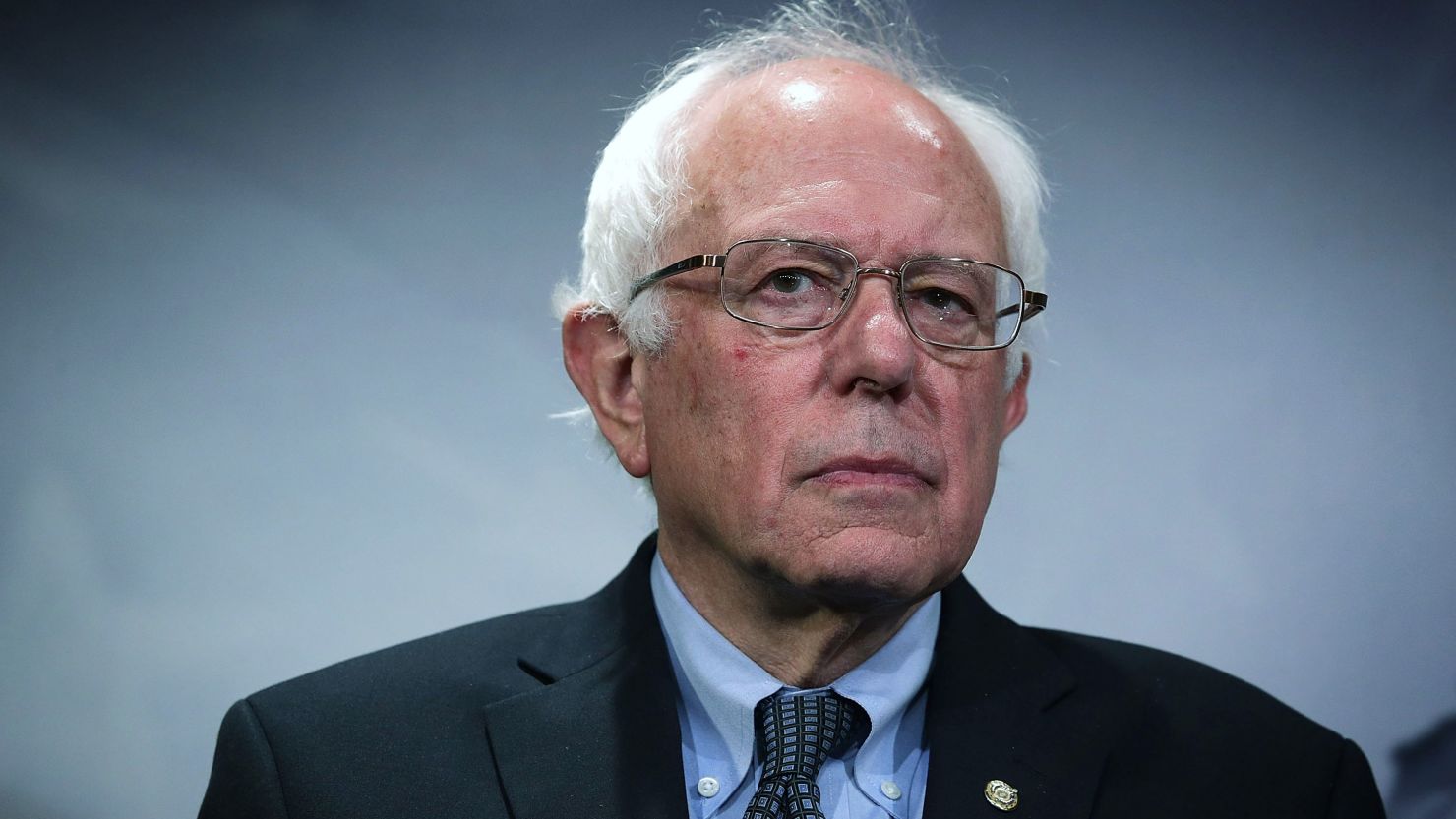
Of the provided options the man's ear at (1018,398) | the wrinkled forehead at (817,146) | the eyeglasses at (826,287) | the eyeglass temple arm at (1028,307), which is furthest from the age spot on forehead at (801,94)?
the man's ear at (1018,398)

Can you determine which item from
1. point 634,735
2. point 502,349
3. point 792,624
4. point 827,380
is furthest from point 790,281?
point 502,349

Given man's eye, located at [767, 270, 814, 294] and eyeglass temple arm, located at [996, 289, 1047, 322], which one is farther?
eyeglass temple arm, located at [996, 289, 1047, 322]

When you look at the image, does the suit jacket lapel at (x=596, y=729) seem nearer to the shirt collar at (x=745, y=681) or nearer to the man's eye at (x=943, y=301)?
the shirt collar at (x=745, y=681)

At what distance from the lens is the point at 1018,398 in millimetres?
2742

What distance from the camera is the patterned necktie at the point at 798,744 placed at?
85.9 inches

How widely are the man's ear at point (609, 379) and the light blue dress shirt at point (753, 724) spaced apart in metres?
0.31

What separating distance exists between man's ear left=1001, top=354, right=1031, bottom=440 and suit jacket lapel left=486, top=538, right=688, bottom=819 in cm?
84

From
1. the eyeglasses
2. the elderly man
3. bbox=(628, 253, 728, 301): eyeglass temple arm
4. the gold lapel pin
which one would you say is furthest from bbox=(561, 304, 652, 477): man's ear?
the gold lapel pin

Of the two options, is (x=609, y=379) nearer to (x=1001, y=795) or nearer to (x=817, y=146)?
(x=817, y=146)

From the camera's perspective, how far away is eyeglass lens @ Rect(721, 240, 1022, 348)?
2260 mm

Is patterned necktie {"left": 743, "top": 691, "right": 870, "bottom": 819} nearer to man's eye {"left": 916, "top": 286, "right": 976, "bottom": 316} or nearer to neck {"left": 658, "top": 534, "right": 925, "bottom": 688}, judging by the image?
neck {"left": 658, "top": 534, "right": 925, "bottom": 688}

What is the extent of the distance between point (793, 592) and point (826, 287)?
0.53 metres

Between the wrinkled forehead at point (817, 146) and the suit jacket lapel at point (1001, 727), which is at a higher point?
the wrinkled forehead at point (817, 146)

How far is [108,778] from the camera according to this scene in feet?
9.31
